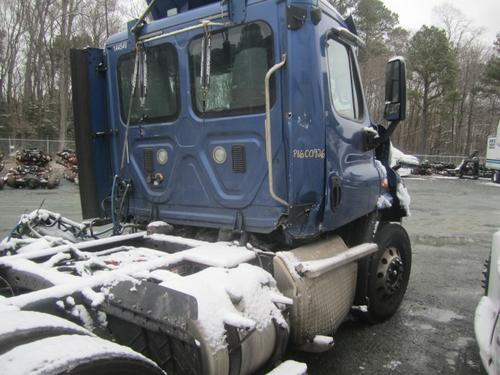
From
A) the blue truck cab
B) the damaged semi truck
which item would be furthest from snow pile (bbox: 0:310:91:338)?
the blue truck cab

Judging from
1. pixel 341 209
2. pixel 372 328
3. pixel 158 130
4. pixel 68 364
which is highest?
pixel 158 130

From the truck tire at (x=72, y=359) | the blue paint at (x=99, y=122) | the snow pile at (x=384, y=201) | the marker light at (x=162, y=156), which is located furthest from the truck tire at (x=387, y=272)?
the truck tire at (x=72, y=359)

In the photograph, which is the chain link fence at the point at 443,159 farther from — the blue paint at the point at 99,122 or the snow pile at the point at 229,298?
the snow pile at the point at 229,298

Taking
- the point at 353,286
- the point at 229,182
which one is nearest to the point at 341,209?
the point at 353,286

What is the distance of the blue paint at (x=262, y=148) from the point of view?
3.21 m

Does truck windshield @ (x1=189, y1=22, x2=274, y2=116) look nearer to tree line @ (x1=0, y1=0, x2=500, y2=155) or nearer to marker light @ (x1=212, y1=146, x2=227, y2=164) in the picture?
marker light @ (x1=212, y1=146, x2=227, y2=164)

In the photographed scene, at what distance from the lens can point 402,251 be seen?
4.66 meters

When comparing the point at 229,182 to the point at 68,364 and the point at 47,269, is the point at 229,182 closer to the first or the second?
the point at 47,269

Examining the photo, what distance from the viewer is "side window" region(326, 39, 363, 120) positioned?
357 centimetres

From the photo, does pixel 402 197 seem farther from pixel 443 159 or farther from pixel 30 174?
pixel 443 159

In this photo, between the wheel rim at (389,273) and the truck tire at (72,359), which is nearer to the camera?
the truck tire at (72,359)

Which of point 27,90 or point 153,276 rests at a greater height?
point 27,90

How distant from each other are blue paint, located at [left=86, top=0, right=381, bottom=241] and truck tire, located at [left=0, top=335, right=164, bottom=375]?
1742 mm

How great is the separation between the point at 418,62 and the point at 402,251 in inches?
1589
